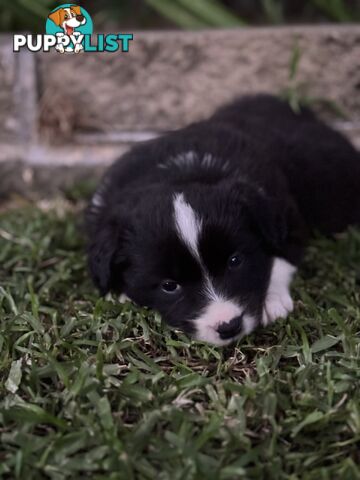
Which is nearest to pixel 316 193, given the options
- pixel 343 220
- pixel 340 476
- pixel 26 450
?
pixel 343 220

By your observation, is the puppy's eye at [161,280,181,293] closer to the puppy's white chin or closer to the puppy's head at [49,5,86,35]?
the puppy's white chin

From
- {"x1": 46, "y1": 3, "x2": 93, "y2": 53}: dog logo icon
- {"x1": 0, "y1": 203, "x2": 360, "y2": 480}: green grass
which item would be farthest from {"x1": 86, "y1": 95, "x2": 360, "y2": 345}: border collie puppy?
{"x1": 46, "y1": 3, "x2": 93, "y2": 53}: dog logo icon

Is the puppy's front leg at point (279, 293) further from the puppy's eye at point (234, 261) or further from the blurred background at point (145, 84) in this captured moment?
the blurred background at point (145, 84)

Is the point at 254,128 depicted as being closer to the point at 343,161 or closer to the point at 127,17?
the point at 343,161

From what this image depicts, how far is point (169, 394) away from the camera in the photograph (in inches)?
106

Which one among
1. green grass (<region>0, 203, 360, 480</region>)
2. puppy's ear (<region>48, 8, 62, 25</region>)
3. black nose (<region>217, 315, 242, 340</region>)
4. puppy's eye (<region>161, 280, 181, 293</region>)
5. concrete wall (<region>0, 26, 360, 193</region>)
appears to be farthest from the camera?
concrete wall (<region>0, 26, 360, 193</region>)

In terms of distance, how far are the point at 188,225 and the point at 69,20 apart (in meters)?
2.64

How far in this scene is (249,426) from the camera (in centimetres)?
257

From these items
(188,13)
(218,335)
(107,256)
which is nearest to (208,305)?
(218,335)

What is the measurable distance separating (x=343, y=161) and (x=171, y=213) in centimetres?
144

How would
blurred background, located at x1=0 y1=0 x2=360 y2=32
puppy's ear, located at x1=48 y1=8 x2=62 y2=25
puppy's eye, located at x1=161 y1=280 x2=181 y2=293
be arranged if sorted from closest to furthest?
puppy's eye, located at x1=161 y1=280 x2=181 y2=293
puppy's ear, located at x1=48 y1=8 x2=62 y2=25
blurred background, located at x1=0 y1=0 x2=360 y2=32

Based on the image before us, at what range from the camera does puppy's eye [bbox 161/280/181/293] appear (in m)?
3.06

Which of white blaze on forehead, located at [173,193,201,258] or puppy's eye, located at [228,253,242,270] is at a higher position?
white blaze on forehead, located at [173,193,201,258]

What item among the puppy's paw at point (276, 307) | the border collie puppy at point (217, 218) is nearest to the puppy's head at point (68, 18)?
the border collie puppy at point (217, 218)
